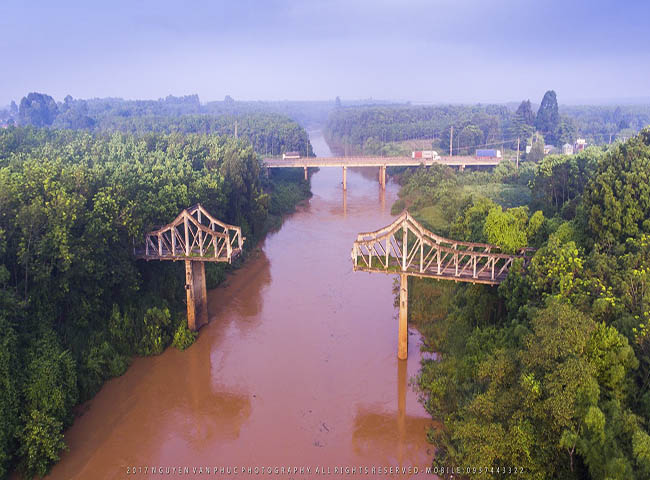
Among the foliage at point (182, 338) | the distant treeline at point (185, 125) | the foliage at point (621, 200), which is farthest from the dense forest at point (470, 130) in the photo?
the foliage at point (182, 338)

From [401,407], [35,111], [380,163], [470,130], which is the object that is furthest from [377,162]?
[35,111]

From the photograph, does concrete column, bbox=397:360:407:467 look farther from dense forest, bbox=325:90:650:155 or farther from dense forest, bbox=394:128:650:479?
dense forest, bbox=325:90:650:155

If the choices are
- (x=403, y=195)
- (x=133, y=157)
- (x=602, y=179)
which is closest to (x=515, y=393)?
(x=602, y=179)

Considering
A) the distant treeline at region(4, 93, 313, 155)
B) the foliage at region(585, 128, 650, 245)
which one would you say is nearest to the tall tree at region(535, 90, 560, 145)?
the distant treeline at region(4, 93, 313, 155)

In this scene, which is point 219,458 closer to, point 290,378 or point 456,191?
point 290,378

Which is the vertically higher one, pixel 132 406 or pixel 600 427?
pixel 600 427

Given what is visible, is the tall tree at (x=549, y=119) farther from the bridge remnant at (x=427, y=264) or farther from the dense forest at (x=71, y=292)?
the bridge remnant at (x=427, y=264)
